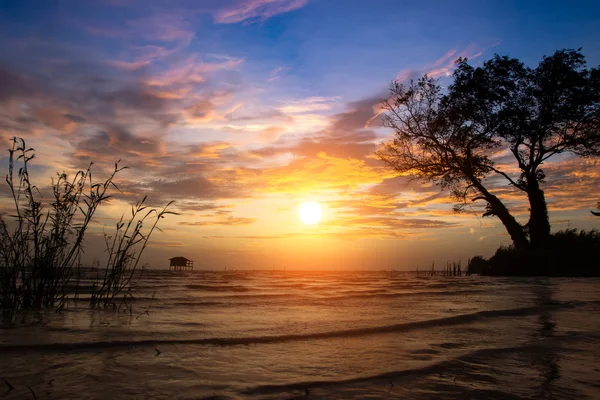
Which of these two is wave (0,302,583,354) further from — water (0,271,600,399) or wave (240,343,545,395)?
wave (240,343,545,395)

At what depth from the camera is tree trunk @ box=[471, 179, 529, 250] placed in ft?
71.7

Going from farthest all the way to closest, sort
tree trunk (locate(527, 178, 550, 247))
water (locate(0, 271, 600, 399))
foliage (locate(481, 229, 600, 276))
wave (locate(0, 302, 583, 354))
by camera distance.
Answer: tree trunk (locate(527, 178, 550, 247)) < foliage (locate(481, 229, 600, 276)) < wave (locate(0, 302, 583, 354)) < water (locate(0, 271, 600, 399))

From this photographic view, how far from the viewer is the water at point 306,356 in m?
2.62

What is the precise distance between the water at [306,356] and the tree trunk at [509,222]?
17.2m

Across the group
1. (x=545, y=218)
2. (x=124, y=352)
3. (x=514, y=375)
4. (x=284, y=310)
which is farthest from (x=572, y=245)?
(x=124, y=352)

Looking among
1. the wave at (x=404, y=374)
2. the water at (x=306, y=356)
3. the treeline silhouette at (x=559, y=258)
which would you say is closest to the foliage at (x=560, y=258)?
the treeline silhouette at (x=559, y=258)

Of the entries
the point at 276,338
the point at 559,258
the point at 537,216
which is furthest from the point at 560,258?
the point at 276,338

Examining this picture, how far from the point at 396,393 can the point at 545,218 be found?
2263 centimetres

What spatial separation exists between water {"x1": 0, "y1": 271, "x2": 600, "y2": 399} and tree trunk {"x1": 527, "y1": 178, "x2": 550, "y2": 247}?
56.9 feet

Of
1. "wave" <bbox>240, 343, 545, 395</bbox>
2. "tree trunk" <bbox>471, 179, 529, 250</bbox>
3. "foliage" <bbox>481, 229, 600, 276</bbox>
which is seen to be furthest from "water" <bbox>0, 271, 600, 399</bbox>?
"tree trunk" <bbox>471, 179, 529, 250</bbox>

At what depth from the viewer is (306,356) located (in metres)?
3.57

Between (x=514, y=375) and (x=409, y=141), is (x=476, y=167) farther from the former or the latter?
(x=514, y=375)

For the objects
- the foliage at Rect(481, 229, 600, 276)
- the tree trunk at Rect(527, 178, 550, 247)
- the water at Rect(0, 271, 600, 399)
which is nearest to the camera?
the water at Rect(0, 271, 600, 399)

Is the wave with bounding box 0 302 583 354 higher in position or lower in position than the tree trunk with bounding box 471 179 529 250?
lower
